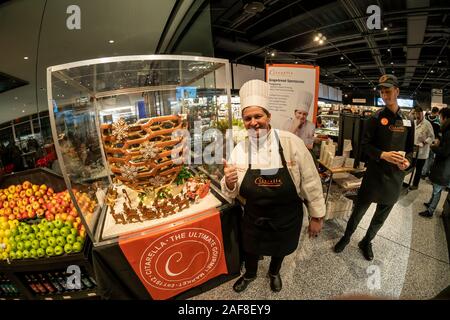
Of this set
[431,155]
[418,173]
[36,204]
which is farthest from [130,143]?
[431,155]

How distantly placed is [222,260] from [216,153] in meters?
1.18

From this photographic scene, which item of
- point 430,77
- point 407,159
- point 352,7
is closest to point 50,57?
point 407,159

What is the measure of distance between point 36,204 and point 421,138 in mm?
6228

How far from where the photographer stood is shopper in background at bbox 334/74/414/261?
1.75 metres

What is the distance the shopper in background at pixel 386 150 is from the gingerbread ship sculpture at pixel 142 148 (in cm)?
188

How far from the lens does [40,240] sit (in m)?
1.65

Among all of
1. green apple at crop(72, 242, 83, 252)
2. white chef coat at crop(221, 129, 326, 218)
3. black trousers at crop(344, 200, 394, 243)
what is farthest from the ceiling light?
green apple at crop(72, 242, 83, 252)

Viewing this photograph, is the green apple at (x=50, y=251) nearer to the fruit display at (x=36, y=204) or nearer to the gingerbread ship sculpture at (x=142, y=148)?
the fruit display at (x=36, y=204)

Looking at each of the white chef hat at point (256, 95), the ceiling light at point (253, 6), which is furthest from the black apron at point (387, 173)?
the ceiling light at point (253, 6)

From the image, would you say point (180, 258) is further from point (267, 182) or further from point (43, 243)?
point (43, 243)

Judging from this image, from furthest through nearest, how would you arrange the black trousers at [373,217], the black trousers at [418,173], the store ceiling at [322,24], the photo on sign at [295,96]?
1. the store ceiling at [322,24]
2. the black trousers at [418,173]
3. the photo on sign at [295,96]
4. the black trousers at [373,217]

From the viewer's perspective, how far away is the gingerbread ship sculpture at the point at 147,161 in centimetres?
157

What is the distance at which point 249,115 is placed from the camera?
1366 millimetres

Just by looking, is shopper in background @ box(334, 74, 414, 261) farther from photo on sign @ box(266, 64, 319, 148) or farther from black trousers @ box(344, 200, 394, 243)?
photo on sign @ box(266, 64, 319, 148)
